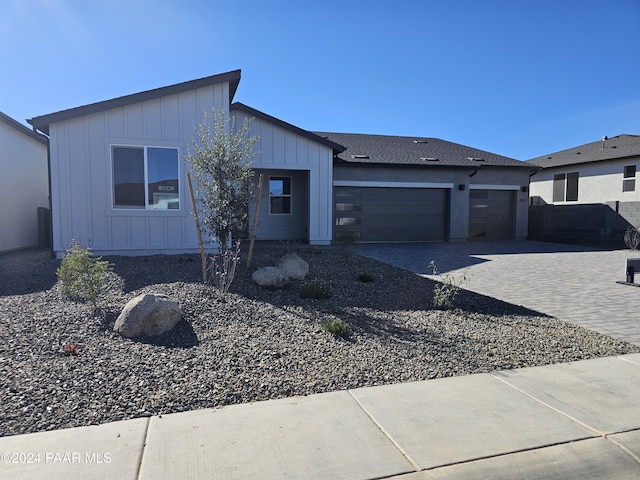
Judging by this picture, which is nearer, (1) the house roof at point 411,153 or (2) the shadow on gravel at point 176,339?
(2) the shadow on gravel at point 176,339

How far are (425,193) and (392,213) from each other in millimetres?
1730

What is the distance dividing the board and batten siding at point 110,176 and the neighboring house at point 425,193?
6843mm

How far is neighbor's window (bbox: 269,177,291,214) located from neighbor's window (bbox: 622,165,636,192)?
15729 millimetres

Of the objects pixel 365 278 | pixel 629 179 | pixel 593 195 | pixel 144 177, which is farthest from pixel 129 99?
pixel 593 195

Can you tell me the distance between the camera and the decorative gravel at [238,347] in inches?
141

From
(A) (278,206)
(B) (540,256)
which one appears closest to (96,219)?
(A) (278,206)

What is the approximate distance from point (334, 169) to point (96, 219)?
8799 mm

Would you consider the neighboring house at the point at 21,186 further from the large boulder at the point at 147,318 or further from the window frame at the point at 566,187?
the window frame at the point at 566,187

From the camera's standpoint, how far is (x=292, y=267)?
26.0ft

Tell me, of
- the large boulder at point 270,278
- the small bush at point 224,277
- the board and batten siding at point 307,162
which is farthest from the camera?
the board and batten siding at point 307,162

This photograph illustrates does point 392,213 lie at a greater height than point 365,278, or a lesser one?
greater

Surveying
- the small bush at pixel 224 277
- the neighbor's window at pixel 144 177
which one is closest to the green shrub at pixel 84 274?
the small bush at pixel 224 277

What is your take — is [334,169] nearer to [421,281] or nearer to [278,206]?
[278,206]

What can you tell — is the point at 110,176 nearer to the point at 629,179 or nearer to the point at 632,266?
Result: the point at 632,266
